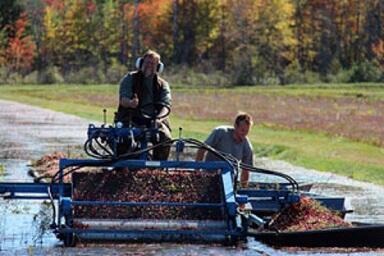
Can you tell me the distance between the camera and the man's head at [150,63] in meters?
14.8

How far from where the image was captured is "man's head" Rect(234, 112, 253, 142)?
587 inches

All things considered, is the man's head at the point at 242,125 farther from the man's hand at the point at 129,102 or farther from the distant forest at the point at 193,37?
the distant forest at the point at 193,37

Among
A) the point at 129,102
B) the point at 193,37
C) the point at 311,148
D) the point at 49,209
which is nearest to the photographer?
the point at 129,102

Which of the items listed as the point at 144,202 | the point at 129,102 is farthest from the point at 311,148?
the point at 144,202

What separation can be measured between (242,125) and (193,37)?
90914 millimetres

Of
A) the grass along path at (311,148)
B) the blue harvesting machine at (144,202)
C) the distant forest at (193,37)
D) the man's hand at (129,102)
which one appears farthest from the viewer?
the distant forest at (193,37)

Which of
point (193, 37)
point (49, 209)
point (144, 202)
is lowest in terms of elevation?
point (193, 37)

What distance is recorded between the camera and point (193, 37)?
4154 inches

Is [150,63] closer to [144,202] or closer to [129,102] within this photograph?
[129,102]

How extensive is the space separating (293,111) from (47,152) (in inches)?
931

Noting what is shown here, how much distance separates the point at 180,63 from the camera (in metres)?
103

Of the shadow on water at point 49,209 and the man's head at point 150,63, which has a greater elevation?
the man's head at point 150,63

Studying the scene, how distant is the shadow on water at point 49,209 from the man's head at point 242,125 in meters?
2.07

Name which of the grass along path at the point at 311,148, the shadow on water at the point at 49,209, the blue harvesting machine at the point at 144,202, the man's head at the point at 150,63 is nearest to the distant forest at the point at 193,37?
the grass along path at the point at 311,148
